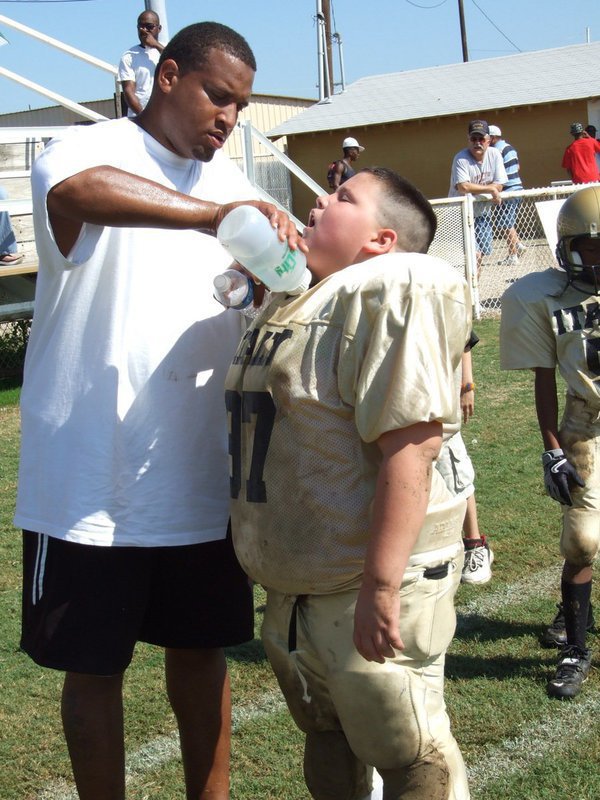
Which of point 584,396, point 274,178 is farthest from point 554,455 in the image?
point 274,178

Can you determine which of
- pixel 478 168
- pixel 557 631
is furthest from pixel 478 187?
pixel 557 631

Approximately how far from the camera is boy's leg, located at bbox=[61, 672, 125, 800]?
104 inches

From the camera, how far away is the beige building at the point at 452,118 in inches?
1076

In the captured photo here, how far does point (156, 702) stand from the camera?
395 cm

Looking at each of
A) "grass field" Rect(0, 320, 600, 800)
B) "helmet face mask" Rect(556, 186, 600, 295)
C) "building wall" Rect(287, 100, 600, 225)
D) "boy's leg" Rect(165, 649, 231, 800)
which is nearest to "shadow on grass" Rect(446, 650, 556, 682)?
"grass field" Rect(0, 320, 600, 800)

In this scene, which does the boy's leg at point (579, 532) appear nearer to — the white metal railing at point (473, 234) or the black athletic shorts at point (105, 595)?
the black athletic shorts at point (105, 595)

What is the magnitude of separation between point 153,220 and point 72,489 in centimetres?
73

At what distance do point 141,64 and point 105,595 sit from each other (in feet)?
33.0

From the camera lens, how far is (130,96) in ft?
37.2

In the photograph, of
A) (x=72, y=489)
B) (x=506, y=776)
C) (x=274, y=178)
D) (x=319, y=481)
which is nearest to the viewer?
(x=319, y=481)

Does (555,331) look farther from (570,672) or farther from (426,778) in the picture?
(426,778)

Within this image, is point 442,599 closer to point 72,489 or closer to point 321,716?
point 321,716

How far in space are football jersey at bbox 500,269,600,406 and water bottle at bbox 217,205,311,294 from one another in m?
1.80

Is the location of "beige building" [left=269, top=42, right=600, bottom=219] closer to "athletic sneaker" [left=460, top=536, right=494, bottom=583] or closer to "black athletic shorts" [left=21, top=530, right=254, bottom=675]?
"athletic sneaker" [left=460, top=536, right=494, bottom=583]
